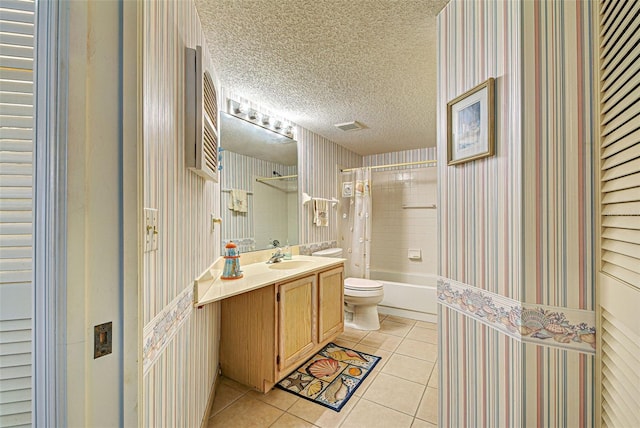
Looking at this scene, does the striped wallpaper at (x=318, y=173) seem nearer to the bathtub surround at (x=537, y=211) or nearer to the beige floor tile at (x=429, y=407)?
the beige floor tile at (x=429, y=407)

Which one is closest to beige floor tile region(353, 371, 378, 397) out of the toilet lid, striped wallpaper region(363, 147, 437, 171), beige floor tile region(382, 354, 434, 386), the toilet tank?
beige floor tile region(382, 354, 434, 386)

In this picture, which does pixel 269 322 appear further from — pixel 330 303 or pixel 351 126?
pixel 351 126

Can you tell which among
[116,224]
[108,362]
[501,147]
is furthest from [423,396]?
[116,224]

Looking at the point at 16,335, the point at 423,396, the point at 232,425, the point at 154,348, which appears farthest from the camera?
the point at 423,396

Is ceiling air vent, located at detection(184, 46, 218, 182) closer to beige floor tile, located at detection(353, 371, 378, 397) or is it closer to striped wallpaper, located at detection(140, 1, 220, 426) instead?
striped wallpaper, located at detection(140, 1, 220, 426)

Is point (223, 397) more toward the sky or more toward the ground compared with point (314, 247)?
more toward the ground

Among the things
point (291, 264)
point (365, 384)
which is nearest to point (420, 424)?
point (365, 384)

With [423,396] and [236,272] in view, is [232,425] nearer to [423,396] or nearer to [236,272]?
[236,272]

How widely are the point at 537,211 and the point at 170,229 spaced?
4.67 ft

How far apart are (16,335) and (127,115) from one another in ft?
1.64

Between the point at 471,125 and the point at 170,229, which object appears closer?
the point at 170,229

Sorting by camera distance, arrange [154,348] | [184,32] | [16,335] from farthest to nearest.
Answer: [184,32] < [154,348] < [16,335]

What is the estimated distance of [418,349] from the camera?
8.57 ft

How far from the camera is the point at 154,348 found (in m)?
0.91
